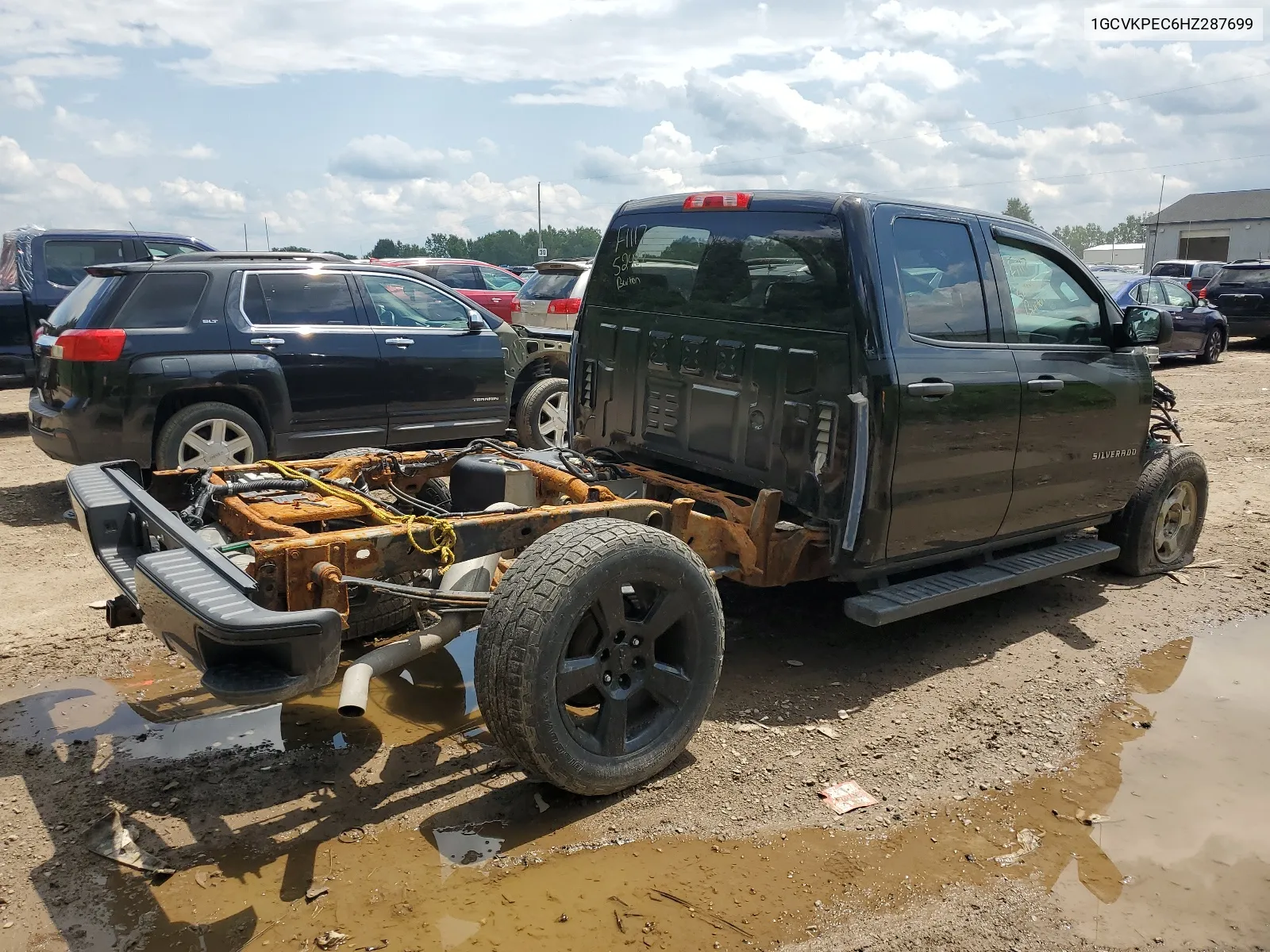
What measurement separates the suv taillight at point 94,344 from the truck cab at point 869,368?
347cm

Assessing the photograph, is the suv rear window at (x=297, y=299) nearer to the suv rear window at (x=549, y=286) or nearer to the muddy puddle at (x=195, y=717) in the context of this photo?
the muddy puddle at (x=195, y=717)

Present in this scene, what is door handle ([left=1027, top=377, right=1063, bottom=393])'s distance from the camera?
481 cm

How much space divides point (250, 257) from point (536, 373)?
8.82ft

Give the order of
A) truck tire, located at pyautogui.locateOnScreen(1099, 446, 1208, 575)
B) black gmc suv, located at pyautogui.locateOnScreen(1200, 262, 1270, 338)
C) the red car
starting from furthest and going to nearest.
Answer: black gmc suv, located at pyautogui.locateOnScreen(1200, 262, 1270, 338) < the red car < truck tire, located at pyautogui.locateOnScreen(1099, 446, 1208, 575)

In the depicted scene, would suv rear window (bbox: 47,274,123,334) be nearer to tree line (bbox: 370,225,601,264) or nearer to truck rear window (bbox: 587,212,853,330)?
truck rear window (bbox: 587,212,853,330)

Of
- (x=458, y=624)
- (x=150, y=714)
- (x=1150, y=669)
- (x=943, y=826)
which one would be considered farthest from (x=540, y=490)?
(x=1150, y=669)

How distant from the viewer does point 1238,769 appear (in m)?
3.98

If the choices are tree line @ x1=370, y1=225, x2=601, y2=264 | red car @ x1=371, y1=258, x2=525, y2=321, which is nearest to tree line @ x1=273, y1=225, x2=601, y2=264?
tree line @ x1=370, y1=225, x2=601, y2=264

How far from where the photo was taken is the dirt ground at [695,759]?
9.89ft

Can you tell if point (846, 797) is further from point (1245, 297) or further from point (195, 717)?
point (1245, 297)

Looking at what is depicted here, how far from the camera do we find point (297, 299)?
767cm

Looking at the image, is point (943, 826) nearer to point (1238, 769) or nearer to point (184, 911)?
point (1238, 769)

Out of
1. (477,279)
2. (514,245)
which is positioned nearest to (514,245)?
(514,245)

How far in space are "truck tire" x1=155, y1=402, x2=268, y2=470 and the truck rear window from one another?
3172mm
